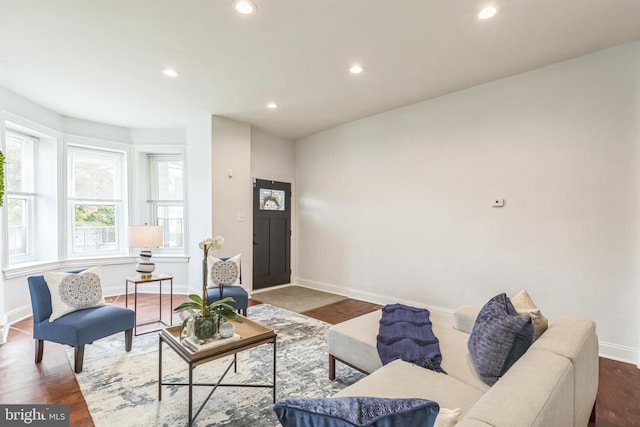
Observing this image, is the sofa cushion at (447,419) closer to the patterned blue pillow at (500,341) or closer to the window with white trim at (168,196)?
the patterned blue pillow at (500,341)

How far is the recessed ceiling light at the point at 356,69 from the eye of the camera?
3168 mm

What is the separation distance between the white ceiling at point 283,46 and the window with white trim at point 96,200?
1113 millimetres

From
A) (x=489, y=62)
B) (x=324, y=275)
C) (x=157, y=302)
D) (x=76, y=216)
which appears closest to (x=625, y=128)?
(x=489, y=62)

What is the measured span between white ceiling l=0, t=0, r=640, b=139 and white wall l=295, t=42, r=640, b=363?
363 mm

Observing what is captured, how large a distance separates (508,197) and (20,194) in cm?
639

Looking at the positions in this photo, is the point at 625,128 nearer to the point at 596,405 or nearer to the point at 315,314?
the point at 596,405

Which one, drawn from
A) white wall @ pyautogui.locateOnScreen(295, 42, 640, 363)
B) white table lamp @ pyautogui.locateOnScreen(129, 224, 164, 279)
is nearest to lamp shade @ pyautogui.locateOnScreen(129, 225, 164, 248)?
white table lamp @ pyautogui.locateOnScreen(129, 224, 164, 279)

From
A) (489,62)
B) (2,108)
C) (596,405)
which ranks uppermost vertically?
(489,62)

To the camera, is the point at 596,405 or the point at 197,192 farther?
the point at 197,192

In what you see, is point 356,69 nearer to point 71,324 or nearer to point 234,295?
point 234,295

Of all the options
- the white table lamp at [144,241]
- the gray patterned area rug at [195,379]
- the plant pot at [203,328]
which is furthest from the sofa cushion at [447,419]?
the white table lamp at [144,241]

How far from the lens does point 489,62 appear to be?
3086mm

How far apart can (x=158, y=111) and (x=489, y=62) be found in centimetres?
440

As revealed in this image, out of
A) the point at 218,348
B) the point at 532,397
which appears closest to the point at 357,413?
the point at 532,397
